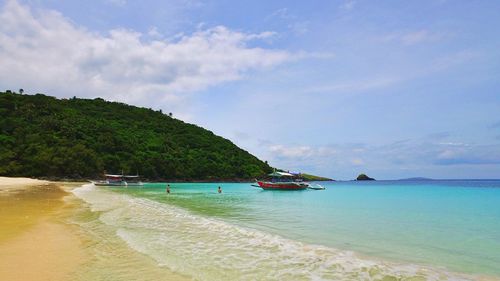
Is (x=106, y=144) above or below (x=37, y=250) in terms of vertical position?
above

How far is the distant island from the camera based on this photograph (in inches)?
2820

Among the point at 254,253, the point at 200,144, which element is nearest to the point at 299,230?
the point at 254,253

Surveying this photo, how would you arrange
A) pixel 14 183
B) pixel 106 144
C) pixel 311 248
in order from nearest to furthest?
pixel 311 248 < pixel 14 183 < pixel 106 144

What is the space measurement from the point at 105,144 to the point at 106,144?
0.30m

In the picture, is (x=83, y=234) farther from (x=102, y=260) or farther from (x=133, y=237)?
(x=102, y=260)

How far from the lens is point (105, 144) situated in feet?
293

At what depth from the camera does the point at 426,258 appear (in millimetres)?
9664

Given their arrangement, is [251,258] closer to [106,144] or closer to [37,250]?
[37,250]

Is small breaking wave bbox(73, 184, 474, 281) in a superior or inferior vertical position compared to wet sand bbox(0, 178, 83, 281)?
inferior

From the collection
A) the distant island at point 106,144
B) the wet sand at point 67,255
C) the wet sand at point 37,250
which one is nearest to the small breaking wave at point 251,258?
the wet sand at point 67,255

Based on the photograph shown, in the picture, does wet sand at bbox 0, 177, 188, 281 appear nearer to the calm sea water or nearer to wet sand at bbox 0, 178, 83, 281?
wet sand at bbox 0, 178, 83, 281

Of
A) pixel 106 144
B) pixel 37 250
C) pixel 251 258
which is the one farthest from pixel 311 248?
pixel 106 144

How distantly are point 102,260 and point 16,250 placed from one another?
2395 mm

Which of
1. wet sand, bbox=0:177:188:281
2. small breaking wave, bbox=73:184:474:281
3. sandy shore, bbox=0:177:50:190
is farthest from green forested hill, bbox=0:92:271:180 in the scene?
small breaking wave, bbox=73:184:474:281
